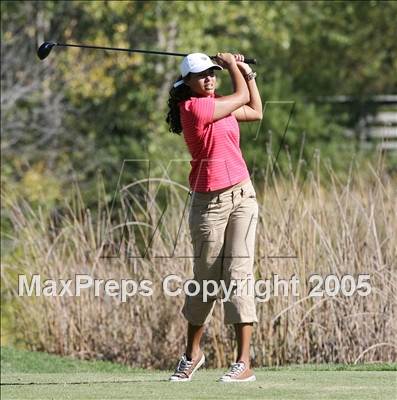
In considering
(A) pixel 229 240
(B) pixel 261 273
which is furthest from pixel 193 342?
(B) pixel 261 273

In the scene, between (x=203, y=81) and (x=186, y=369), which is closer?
(x=203, y=81)

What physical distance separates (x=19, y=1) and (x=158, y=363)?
33.5 feet

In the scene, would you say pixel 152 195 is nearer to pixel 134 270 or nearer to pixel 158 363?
pixel 134 270

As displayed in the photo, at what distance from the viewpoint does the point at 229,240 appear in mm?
7465

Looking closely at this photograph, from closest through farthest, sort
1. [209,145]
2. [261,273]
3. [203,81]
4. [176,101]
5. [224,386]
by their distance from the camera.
Answer: [224,386], [209,145], [203,81], [176,101], [261,273]

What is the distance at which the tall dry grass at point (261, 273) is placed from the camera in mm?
9852

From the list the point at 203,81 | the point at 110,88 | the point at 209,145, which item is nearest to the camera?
the point at 209,145

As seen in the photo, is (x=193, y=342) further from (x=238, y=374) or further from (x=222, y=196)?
(x=222, y=196)

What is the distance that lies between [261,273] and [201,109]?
10.0 feet

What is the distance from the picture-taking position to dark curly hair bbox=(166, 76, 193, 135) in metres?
7.62

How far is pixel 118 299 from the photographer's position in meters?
11.2

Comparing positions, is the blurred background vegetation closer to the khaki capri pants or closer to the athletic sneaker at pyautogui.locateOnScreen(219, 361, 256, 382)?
the khaki capri pants

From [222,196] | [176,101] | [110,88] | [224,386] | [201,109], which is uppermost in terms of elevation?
[110,88]

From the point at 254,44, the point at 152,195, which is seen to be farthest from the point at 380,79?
the point at 152,195
